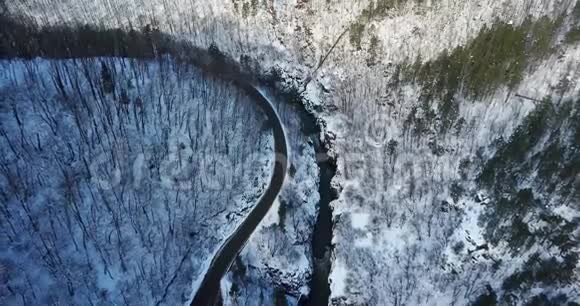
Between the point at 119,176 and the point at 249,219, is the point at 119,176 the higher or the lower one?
the higher one

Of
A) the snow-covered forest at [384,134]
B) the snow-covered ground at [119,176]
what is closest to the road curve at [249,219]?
the snow-covered ground at [119,176]

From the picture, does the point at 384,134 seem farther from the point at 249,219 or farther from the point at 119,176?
the point at 119,176

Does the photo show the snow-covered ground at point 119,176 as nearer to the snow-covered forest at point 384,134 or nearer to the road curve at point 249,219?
the snow-covered forest at point 384,134

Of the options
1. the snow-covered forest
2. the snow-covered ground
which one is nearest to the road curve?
the snow-covered ground

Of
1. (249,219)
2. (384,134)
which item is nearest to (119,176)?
(249,219)

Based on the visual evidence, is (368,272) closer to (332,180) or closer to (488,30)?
(332,180)

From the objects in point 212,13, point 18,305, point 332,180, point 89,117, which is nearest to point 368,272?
point 332,180
